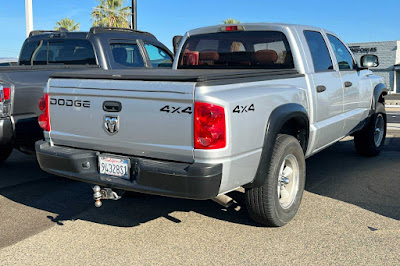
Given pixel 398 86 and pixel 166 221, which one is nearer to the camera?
pixel 166 221

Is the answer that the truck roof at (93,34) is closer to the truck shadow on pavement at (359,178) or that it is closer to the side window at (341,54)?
the side window at (341,54)

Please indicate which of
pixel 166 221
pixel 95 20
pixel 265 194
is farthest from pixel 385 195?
pixel 95 20

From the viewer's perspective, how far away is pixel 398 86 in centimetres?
4775

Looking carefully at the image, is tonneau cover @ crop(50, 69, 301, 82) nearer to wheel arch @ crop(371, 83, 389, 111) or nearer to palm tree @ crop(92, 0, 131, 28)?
wheel arch @ crop(371, 83, 389, 111)

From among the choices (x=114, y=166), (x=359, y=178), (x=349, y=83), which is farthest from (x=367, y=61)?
(x=114, y=166)

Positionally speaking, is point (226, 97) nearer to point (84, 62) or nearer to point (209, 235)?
point (209, 235)

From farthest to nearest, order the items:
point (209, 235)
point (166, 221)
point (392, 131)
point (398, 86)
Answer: point (398, 86), point (392, 131), point (166, 221), point (209, 235)

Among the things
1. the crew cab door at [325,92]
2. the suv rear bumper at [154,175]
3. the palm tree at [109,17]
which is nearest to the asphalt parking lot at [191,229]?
the suv rear bumper at [154,175]

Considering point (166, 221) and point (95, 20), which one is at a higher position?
point (95, 20)

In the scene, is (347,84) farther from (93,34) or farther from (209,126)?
(93,34)

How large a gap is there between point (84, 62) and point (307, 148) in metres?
3.72

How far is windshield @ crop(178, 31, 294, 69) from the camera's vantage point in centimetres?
490

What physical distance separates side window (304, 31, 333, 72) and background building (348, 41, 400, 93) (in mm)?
A: 43456

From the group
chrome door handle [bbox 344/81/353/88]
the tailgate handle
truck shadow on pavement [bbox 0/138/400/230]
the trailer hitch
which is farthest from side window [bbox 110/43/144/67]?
the trailer hitch
